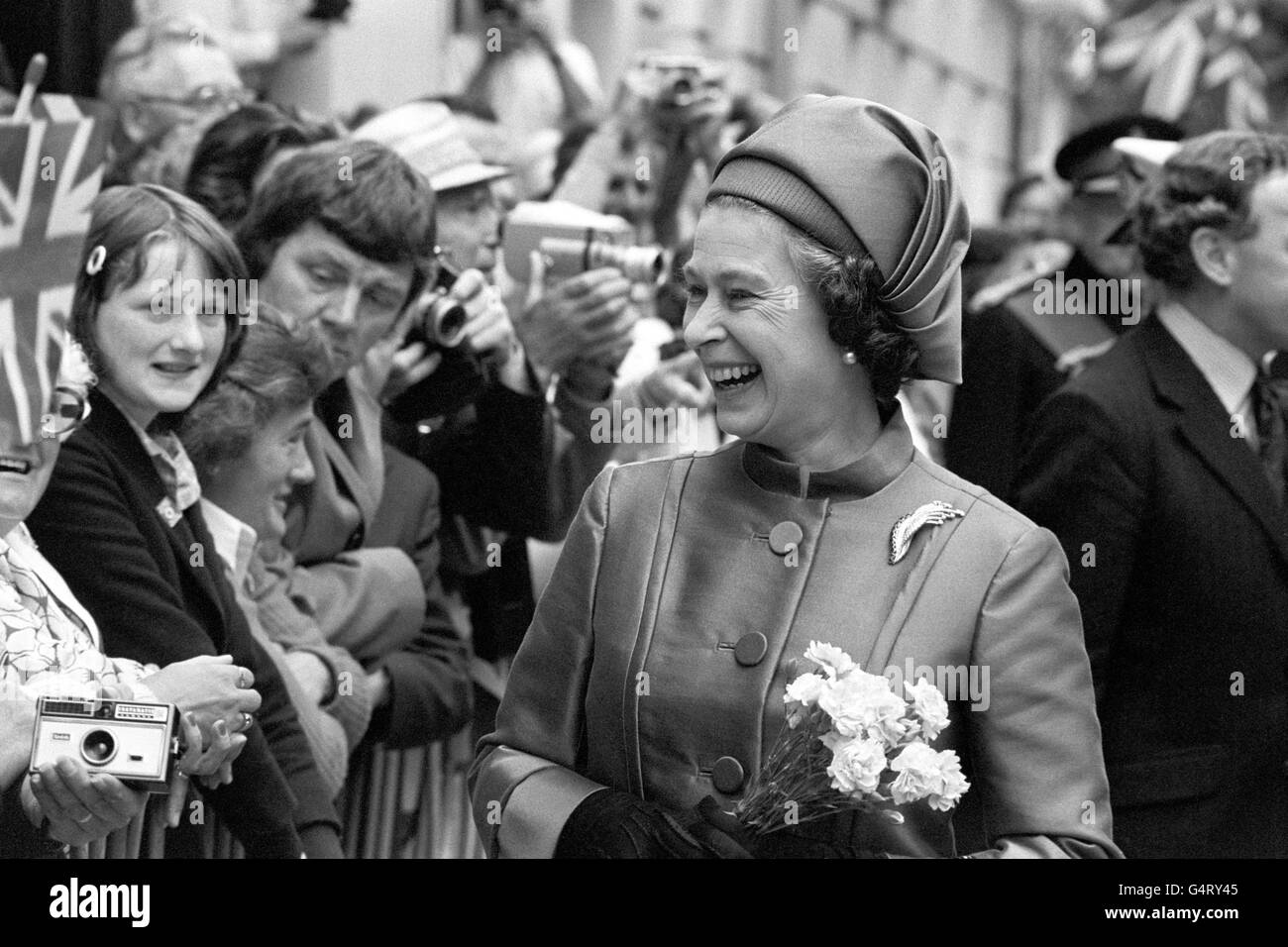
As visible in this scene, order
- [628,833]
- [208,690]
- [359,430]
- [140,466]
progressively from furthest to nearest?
[359,430], [140,466], [208,690], [628,833]

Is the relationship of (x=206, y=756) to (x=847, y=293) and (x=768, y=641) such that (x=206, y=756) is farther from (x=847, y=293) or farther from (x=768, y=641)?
(x=847, y=293)

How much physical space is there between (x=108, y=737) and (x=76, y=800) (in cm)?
13

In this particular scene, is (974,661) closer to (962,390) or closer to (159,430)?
(159,430)

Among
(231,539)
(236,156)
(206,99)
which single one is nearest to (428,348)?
(236,156)

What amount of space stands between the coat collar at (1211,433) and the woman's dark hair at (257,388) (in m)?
1.84

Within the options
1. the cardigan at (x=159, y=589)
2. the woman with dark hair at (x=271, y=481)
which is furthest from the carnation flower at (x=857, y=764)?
the woman with dark hair at (x=271, y=481)

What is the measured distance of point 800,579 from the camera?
320 centimetres

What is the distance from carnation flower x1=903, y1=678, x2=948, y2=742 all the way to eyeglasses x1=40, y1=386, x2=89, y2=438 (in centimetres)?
Result: 154

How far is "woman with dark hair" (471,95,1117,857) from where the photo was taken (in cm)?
308

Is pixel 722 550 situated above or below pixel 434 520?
above

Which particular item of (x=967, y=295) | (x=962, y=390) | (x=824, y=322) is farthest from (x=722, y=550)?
(x=967, y=295)

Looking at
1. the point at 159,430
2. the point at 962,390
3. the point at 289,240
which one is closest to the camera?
the point at 159,430
